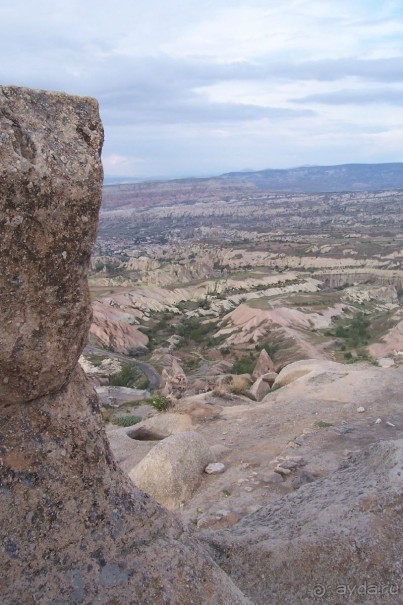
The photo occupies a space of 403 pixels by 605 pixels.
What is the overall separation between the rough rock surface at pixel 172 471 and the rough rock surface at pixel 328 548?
3.21 m

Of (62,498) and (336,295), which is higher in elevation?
(62,498)

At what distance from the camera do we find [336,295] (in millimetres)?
60062

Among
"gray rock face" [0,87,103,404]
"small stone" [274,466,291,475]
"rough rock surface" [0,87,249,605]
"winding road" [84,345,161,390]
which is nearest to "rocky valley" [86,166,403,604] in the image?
"small stone" [274,466,291,475]

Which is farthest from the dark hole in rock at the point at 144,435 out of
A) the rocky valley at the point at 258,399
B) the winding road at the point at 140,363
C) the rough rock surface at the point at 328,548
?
the winding road at the point at 140,363

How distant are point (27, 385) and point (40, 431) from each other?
38cm

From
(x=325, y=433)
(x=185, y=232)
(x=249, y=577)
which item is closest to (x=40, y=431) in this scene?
(x=249, y=577)

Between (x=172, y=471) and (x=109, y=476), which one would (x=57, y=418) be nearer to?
(x=109, y=476)

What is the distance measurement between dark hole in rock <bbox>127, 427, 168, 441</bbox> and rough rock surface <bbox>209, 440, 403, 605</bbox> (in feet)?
25.6

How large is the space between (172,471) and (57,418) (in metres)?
5.59

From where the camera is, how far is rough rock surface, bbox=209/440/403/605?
16.1 feet

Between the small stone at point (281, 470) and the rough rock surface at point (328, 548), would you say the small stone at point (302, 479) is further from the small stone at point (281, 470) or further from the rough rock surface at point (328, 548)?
the rough rock surface at point (328, 548)

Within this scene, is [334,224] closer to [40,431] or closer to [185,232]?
[185,232]

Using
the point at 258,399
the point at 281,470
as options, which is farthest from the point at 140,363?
the point at 281,470

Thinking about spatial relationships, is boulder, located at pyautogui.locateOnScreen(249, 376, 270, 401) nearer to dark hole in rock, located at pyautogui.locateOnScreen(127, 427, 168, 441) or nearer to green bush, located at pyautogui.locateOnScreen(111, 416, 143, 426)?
green bush, located at pyautogui.locateOnScreen(111, 416, 143, 426)
